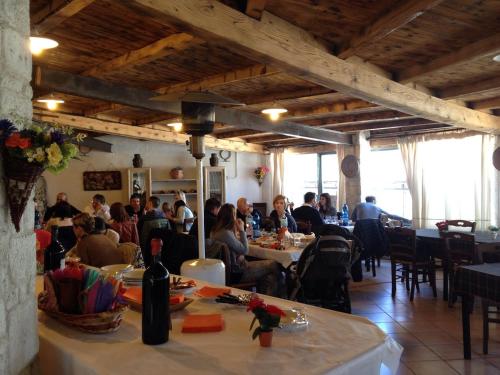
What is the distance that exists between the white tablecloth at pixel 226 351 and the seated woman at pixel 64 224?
2.83m

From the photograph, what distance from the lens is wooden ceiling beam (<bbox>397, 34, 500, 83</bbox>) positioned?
11.3ft

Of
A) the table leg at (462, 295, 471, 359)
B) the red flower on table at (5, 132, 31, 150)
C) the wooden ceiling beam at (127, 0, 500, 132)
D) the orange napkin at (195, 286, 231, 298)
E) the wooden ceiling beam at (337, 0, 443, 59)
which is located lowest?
the table leg at (462, 295, 471, 359)

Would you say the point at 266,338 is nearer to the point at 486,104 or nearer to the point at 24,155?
the point at 24,155

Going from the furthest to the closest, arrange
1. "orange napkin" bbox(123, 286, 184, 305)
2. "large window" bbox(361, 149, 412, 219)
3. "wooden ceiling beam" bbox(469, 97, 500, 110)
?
"large window" bbox(361, 149, 412, 219) → "wooden ceiling beam" bbox(469, 97, 500, 110) → "orange napkin" bbox(123, 286, 184, 305)

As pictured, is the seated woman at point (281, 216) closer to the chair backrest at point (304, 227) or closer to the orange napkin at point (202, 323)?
the chair backrest at point (304, 227)

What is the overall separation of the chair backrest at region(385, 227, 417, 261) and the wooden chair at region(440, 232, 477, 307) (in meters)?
0.35

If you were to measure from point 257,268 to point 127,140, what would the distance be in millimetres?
5575

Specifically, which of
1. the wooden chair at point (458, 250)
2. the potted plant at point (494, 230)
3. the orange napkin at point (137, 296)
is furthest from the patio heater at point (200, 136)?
the potted plant at point (494, 230)

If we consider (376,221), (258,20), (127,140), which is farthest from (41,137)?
(127,140)

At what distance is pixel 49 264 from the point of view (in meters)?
2.44

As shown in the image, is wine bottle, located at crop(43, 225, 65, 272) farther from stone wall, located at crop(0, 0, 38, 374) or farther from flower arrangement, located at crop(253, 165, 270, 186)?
flower arrangement, located at crop(253, 165, 270, 186)

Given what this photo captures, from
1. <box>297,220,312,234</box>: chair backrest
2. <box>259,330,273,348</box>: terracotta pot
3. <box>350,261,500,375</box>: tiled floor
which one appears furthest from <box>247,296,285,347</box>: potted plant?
<box>297,220,312,234</box>: chair backrest

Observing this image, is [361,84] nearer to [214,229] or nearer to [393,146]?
[214,229]

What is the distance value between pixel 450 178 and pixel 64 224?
620 centimetres
